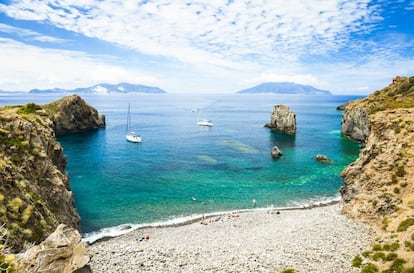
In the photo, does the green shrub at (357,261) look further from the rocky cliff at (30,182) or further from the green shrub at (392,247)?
the rocky cliff at (30,182)

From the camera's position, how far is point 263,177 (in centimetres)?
6400

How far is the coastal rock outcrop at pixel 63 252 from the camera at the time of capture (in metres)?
16.5

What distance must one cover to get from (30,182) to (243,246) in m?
24.0

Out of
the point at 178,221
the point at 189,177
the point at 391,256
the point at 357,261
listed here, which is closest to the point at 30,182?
the point at 178,221

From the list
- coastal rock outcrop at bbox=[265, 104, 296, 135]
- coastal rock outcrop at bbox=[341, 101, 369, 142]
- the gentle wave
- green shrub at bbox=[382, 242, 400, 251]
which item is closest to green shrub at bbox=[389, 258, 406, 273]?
green shrub at bbox=[382, 242, 400, 251]

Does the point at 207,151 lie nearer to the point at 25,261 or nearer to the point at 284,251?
the point at 284,251

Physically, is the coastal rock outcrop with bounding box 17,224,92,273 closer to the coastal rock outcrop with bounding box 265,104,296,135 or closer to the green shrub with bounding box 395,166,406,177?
the green shrub with bounding box 395,166,406,177

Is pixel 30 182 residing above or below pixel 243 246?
above

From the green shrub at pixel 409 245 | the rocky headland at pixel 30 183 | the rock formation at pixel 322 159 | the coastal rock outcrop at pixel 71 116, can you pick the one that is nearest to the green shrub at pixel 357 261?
the green shrub at pixel 409 245

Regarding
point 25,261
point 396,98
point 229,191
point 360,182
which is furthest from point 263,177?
point 396,98

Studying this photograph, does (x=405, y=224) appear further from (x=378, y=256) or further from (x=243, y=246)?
(x=243, y=246)

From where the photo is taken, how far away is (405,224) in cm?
→ 2856

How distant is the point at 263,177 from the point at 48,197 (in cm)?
4382

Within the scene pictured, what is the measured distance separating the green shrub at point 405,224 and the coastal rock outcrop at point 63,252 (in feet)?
93.4
